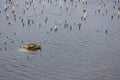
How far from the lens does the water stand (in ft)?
55.9

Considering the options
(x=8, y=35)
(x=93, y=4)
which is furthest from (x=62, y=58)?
(x=93, y=4)

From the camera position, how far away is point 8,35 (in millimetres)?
21750

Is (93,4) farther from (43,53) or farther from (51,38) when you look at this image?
(43,53)

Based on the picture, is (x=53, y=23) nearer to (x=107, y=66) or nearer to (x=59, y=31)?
(x=59, y=31)

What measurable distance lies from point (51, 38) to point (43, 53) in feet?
9.26

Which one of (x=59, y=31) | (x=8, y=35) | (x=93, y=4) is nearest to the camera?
(x=8, y=35)

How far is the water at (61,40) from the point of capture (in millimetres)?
17031

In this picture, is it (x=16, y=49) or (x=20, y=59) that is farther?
(x=16, y=49)

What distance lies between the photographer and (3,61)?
17.8 m

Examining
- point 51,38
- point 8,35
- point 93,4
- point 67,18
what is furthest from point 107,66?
point 93,4

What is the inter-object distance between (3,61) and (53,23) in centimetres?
778

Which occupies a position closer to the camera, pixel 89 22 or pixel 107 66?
pixel 107 66

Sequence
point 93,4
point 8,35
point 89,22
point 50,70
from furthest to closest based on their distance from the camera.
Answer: point 93,4 → point 89,22 → point 8,35 → point 50,70

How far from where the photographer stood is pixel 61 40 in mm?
21672
